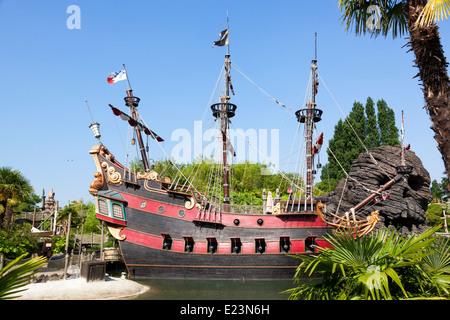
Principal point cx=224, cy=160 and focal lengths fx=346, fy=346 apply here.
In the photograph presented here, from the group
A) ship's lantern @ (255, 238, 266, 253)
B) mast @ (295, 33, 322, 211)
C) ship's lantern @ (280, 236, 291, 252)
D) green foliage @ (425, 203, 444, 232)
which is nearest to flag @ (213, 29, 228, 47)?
mast @ (295, 33, 322, 211)

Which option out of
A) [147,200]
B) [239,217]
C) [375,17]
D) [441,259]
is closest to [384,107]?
[239,217]

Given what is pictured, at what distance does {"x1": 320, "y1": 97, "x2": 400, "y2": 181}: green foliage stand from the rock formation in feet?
30.0

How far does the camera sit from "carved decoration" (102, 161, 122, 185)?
2053cm

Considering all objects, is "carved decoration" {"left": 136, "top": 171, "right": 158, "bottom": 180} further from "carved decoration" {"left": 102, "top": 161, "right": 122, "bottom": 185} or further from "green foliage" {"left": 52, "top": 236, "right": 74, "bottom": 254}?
"green foliage" {"left": 52, "top": 236, "right": 74, "bottom": 254}

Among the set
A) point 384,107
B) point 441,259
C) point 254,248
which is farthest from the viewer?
point 384,107

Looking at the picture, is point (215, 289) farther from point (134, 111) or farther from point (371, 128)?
point (371, 128)

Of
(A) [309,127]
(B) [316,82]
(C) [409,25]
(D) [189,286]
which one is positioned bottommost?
(D) [189,286]

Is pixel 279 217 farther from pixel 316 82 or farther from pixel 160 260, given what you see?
pixel 316 82

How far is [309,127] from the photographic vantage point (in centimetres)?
2309

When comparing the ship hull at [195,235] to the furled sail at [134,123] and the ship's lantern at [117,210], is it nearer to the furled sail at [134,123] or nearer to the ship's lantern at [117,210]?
the ship's lantern at [117,210]

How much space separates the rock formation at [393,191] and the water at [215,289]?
1166cm

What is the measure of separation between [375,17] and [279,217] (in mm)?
13421

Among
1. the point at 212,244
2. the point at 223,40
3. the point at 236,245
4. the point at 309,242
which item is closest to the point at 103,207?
the point at 212,244

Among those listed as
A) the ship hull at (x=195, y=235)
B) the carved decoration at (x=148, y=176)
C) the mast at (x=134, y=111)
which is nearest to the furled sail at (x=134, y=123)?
the mast at (x=134, y=111)
